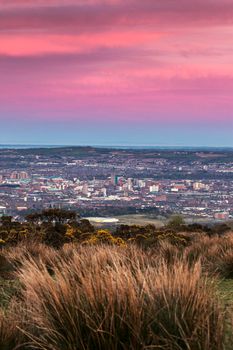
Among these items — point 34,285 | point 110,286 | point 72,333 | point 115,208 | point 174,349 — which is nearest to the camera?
point 174,349

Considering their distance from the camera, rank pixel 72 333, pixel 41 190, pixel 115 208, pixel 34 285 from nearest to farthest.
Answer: pixel 72 333
pixel 34 285
pixel 115 208
pixel 41 190

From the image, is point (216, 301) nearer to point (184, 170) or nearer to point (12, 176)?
point (12, 176)

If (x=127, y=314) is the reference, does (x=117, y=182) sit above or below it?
below

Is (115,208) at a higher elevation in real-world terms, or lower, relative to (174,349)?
lower

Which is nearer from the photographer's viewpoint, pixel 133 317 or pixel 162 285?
pixel 133 317

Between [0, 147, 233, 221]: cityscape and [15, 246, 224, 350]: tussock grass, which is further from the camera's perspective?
[0, 147, 233, 221]: cityscape

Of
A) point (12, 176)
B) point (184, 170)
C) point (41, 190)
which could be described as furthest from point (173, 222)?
point (184, 170)

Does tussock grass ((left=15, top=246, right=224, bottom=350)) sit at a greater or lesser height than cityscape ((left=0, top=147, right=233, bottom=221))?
greater

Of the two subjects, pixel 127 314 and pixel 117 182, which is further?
pixel 117 182
